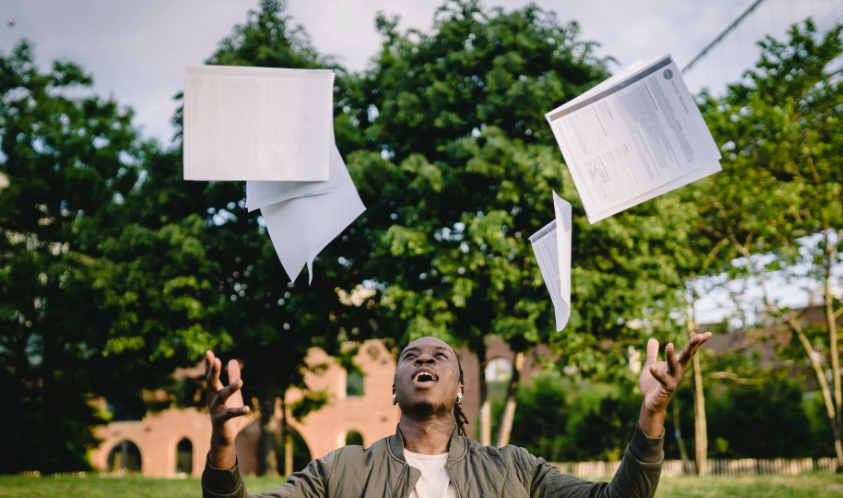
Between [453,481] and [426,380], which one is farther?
[426,380]

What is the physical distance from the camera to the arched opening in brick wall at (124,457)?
37.8 m

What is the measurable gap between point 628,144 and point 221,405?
206 cm

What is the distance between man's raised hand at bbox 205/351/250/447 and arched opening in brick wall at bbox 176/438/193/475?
Result: 37.3 meters

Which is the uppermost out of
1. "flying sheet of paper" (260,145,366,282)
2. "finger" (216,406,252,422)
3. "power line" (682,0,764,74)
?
"power line" (682,0,764,74)

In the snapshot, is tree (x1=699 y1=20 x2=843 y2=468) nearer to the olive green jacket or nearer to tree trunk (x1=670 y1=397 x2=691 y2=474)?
tree trunk (x1=670 y1=397 x2=691 y2=474)

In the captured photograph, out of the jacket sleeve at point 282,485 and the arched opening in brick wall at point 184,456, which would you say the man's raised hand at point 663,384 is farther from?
the arched opening in brick wall at point 184,456

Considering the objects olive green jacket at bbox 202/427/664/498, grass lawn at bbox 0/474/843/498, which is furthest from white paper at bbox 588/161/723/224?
grass lawn at bbox 0/474/843/498

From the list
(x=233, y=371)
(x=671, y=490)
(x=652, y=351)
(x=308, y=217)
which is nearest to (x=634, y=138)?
(x=652, y=351)

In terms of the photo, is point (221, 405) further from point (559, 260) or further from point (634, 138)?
point (634, 138)

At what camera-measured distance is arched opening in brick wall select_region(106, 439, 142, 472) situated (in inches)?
1490

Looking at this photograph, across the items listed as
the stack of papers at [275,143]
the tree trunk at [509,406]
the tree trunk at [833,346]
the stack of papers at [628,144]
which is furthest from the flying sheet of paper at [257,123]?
the tree trunk at [833,346]

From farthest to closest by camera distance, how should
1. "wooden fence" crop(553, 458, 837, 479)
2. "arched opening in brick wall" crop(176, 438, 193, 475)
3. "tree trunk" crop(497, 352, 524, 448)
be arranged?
"arched opening in brick wall" crop(176, 438, 193, 475), "wooden fence" crop(553, 458, 837, 479), "tree trunk" crop(497, 352, 524, 448)

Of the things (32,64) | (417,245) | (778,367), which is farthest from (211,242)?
→ (778,367)

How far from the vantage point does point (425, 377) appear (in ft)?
9.93
